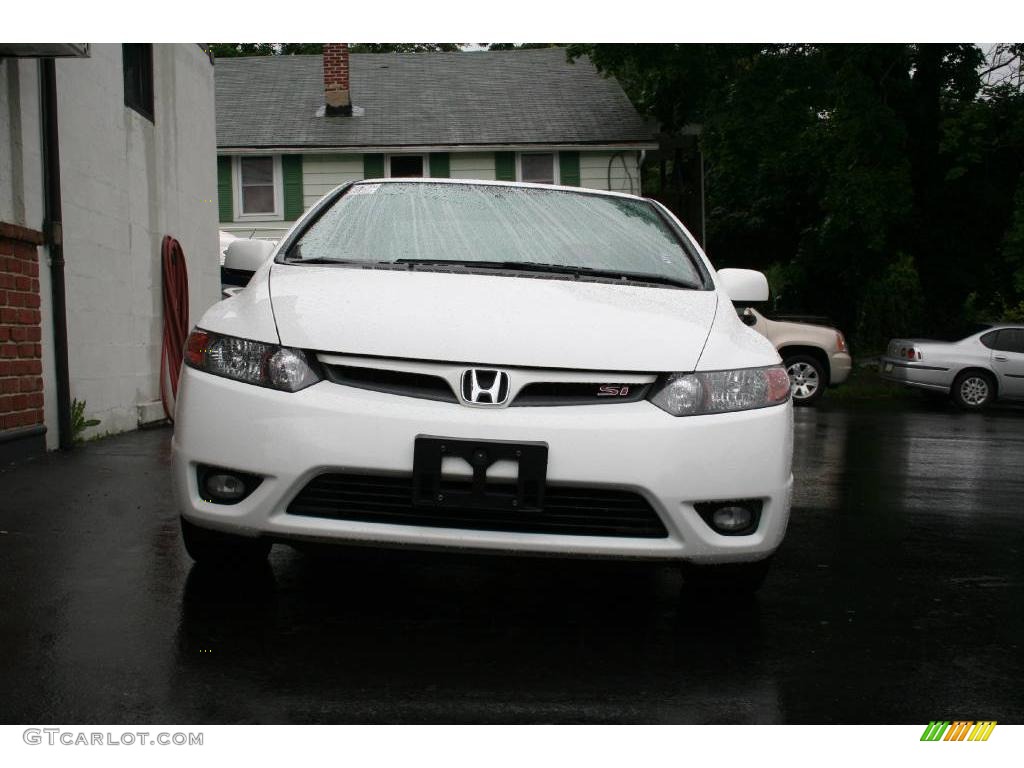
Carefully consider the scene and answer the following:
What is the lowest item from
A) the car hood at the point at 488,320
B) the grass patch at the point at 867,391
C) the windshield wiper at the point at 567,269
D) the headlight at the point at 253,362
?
the grass patch at the point at 867,391

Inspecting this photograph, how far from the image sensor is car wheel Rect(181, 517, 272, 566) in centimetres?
422

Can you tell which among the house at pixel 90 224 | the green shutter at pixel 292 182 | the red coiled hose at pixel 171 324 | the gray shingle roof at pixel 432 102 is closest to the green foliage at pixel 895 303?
the gray shingle roof at pixel 432 102

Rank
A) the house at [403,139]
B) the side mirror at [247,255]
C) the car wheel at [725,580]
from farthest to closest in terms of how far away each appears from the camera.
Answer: the house at [403,139] < the side mirror at [247,255] < the car wheel at [725,580]

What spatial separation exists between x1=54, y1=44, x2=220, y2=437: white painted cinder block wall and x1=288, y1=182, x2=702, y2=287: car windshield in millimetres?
5037

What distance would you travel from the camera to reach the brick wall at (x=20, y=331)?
8.20 m

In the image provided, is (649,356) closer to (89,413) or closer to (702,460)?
(702,460)

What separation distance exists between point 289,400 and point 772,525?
1.60 meters

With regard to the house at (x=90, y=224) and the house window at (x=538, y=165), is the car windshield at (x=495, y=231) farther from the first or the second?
the house window at (x=538, y=165)

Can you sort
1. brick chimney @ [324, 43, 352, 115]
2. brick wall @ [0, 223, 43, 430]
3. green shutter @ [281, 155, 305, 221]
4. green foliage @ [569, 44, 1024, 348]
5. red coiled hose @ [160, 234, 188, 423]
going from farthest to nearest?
brick chimney @ [324, 43, 352, 115]
green shutter @ [281, 155, 305, 221]
green foliage @ [569, 44, 1024, 348]
red coiled hose @ [160, 234, 188, 423]
brick wall @ [0, 223, 43, 430]

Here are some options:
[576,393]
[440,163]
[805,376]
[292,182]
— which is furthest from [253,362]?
[292,182]

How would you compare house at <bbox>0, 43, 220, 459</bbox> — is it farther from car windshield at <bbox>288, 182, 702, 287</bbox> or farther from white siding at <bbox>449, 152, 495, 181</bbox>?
white siding at <bbox>449, 152, 495, 181</bbox>

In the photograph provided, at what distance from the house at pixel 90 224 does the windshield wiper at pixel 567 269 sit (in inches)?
179

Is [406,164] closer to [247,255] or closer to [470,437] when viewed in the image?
[247,255]

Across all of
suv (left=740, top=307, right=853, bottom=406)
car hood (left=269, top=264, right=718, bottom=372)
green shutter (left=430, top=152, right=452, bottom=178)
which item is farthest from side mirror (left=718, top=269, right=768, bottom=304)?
green shutter (left=430, top=152, right=452, bottom=178)
